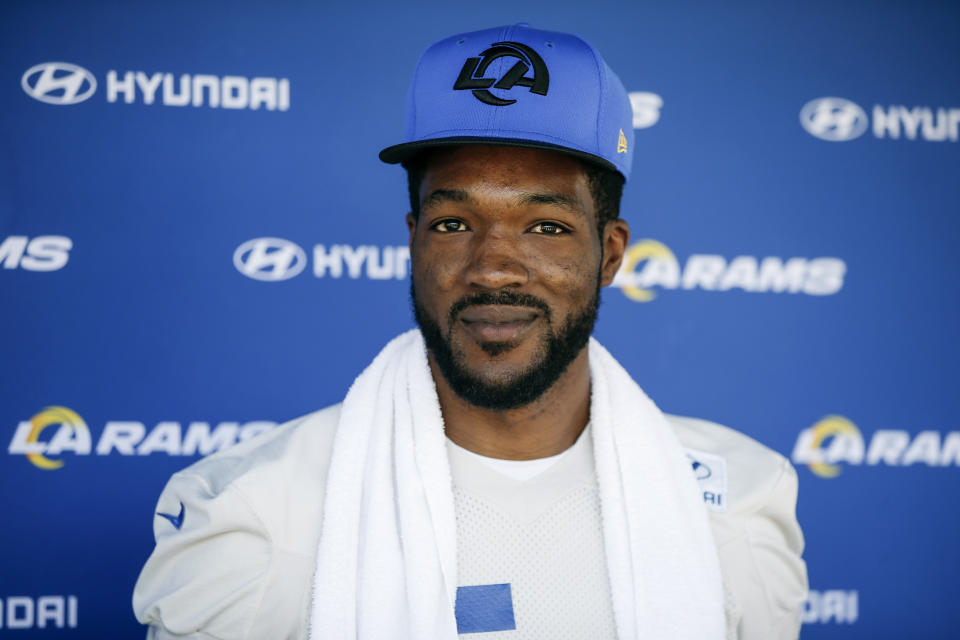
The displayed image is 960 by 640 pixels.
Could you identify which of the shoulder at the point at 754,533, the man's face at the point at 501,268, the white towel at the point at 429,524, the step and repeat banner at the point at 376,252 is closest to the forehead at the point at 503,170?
the man's face at the point at 501,268

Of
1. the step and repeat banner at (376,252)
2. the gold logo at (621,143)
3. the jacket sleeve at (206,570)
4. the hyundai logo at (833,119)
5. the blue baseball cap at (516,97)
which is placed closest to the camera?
the jacket sleeve at (206,570)

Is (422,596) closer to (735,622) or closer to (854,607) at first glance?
(735,622)

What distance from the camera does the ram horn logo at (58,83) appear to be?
1.82 meters

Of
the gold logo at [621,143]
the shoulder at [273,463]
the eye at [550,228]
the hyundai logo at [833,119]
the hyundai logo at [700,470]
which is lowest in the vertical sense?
the hyundai logo at [700,470]

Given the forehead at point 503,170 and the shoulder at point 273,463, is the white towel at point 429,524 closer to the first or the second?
the shoulder at point 273,463

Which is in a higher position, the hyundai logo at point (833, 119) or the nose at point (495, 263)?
the hyundai logo at point (833, 119)

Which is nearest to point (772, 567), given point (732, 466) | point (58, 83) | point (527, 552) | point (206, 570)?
point (732, 466)

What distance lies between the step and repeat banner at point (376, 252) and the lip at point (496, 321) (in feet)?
2.70

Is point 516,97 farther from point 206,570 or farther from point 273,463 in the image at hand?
point 206,570

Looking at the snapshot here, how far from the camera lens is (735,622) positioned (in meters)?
1.18

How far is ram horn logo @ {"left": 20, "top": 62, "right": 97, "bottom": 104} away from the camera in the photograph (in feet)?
5.98

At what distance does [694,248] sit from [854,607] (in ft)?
3.58

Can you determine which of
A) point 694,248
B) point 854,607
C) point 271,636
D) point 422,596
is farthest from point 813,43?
point 271,636

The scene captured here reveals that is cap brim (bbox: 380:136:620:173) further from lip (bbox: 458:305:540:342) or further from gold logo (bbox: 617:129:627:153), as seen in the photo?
lip (bbox: 458:305:540:342)
